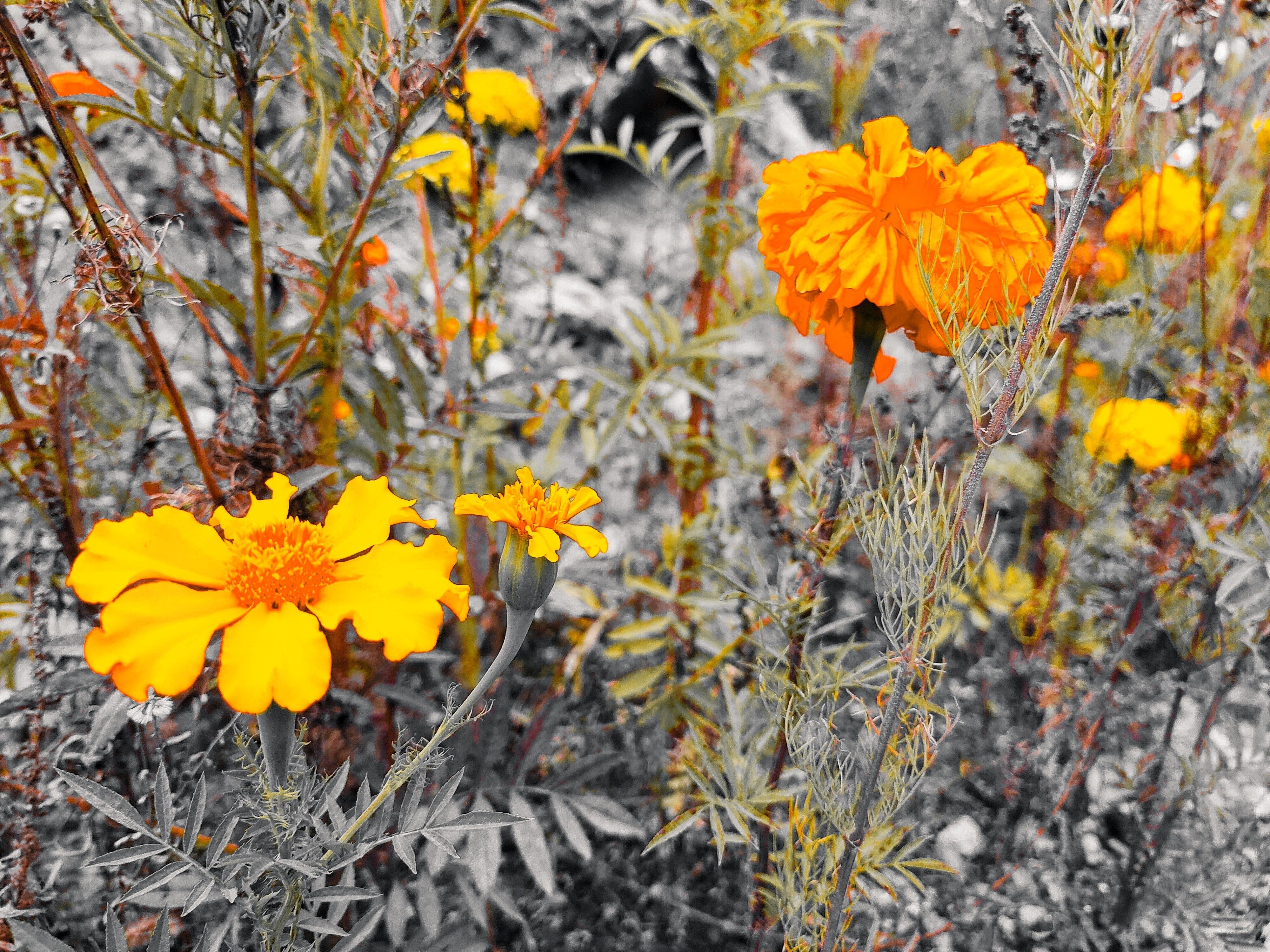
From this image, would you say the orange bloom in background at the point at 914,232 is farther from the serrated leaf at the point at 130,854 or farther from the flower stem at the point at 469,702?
the serrated leaf at the point at 130,854

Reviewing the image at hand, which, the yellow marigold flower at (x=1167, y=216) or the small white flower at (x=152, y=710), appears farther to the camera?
the yellow marigold flower at (x=1167, y=216)

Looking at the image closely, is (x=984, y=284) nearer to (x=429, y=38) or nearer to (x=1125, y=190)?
(x=429, y=38)

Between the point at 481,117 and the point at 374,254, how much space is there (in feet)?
1.05

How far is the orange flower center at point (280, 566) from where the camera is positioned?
721 millimetres

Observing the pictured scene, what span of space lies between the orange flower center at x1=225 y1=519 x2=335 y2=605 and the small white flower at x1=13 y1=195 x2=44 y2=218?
820 millimetres

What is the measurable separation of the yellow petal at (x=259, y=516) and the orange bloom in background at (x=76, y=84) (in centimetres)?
56

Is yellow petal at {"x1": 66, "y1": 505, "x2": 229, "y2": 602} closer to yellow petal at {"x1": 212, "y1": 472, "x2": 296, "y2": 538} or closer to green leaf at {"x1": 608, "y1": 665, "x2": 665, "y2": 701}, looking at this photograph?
yellow petal at {"x1": 212, "y1": 472, "x2": 296, "y2": 538}

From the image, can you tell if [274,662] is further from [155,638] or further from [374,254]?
[374,254]

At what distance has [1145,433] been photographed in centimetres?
156

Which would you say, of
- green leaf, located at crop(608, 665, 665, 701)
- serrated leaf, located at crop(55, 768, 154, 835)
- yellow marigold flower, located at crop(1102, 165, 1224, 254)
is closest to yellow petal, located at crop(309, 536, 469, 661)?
serrated leaf, located at crop(55, 768, 154, 835)

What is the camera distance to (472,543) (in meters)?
1.46

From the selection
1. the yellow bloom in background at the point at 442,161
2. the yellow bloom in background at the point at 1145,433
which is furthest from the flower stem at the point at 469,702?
the yellow bloom in background at the point at 1145,433

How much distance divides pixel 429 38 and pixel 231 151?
364mm

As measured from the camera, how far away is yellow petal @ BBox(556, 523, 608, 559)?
759mm
